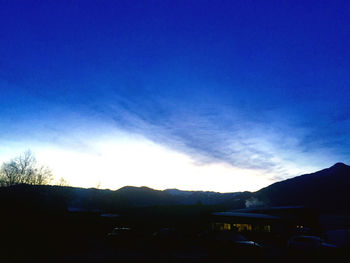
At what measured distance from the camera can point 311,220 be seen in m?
40.9

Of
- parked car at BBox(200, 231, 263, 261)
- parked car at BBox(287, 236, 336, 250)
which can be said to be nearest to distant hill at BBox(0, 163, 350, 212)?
parked car at BBox(287, 236, 336, 250)

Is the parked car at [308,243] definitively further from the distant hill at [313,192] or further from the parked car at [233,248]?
the distant hill at [313,192]

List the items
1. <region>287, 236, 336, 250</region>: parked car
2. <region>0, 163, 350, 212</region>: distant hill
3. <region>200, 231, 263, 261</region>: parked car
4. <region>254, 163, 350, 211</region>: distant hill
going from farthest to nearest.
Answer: <region>254, 163, 350, 211</region>: distant hill → <region>0, 163, 350, 212</region>: distant hill → <region>287, 236, 336, 250</region>: parked car → <region>200, 231, 263, 261</region>: parked car

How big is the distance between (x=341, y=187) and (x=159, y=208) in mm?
66922

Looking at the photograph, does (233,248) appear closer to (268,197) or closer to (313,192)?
(313,192)

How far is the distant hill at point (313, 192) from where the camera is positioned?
230ft

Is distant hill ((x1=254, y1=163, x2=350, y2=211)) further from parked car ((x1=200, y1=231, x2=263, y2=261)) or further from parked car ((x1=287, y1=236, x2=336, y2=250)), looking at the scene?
parked car ((x1=200, y1=231, x2=263, y2=261))

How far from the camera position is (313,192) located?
78.9 meters

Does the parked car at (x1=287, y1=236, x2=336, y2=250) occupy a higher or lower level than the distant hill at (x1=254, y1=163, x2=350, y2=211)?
lower

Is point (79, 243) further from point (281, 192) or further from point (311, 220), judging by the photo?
point (281, 192)

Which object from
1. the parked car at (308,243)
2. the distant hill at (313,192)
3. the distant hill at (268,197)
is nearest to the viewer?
the parked car at (308,243)

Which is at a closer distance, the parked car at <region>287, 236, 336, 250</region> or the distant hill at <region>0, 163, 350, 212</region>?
the parked car at <region>287, 236, 336, 250</region>

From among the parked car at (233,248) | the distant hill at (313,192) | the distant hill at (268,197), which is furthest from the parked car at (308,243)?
the distant hill at (313,192)

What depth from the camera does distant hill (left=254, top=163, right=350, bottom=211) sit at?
70.2 metres
